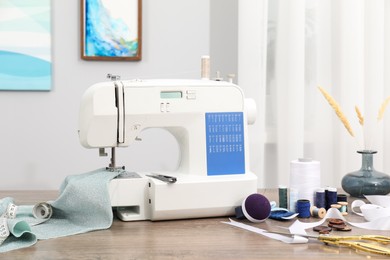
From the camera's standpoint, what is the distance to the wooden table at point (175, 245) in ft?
4.35

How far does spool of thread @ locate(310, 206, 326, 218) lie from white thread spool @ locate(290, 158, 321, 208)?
0.22 ft

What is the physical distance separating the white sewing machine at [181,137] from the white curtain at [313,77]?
963 millimetres

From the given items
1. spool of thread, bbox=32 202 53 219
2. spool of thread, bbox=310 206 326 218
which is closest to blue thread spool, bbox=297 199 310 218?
spool of thread, bbox=310 206 326 218

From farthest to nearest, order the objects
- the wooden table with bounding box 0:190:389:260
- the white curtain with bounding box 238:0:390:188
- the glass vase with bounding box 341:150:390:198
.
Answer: the white curtain with bounding box 238:0:390:188 < the glass vase with bounding box 341:150:390:198 < the wooden table with bounding box 0:190:389:260

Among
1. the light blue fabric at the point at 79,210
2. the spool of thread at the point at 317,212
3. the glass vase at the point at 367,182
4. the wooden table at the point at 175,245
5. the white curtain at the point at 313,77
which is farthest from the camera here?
the white curtain at the point at 313,77

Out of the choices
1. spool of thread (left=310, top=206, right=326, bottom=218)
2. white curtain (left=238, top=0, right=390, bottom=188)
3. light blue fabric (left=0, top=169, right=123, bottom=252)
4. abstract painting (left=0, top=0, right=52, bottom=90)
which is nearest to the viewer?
light blue fabric (left=0, top=169, right=123, bottom=252)

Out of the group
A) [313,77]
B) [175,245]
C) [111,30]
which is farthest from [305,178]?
[111,30]

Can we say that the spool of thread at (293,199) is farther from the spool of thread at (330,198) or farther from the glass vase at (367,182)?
the glass vase at (367,182)

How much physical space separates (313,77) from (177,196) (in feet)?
4.54

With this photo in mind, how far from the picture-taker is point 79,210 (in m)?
1.60

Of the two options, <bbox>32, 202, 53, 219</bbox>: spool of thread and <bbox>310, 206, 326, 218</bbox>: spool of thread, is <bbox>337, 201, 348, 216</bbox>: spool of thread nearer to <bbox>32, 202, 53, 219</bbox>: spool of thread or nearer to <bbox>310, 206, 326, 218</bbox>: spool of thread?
<bbox>310, 206, 326, 218</bbox>: spool of thread

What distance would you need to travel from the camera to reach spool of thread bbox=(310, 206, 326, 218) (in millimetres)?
1690

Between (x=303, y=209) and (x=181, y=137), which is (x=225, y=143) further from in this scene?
(x=303, y=209)

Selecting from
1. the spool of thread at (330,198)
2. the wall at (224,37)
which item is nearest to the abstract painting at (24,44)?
the wall at (224,37)
